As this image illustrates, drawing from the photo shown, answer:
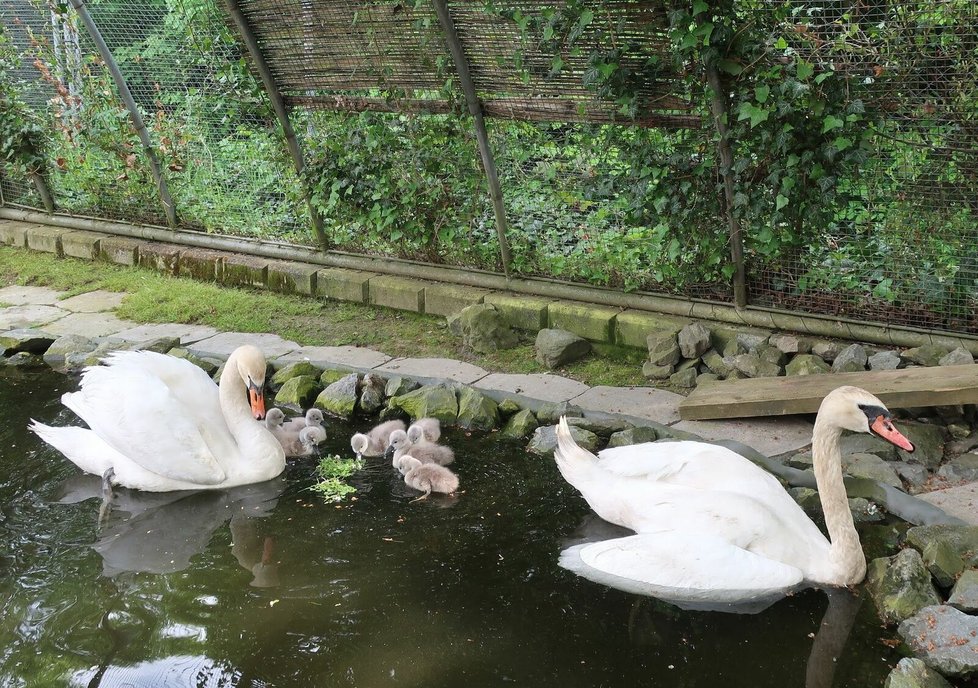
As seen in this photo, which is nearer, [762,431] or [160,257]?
[762,431]

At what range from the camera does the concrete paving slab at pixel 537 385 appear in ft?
20.9

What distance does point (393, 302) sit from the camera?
26.6 ft

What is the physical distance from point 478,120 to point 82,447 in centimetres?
367

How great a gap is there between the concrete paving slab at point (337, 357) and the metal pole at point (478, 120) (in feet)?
4.30

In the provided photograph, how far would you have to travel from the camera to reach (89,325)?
8273 mm

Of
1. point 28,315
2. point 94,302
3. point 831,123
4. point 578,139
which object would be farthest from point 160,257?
point 831,123

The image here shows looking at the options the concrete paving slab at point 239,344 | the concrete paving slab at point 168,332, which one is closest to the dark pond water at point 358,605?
the concrete paving slab at point 239,344

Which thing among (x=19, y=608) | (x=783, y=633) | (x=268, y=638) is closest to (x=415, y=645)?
(x=268, y=638)

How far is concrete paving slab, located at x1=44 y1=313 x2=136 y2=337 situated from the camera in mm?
8094

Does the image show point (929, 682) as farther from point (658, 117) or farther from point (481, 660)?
point (658, 117)

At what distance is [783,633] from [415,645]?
1515 millimetres

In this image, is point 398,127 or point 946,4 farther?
point 398,127

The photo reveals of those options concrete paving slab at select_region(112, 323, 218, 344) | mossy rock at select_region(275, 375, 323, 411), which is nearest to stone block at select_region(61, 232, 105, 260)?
concrete paving slab at select_region(112, 323, 218, 344)

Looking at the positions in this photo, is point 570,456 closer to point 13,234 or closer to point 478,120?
point 478,120
